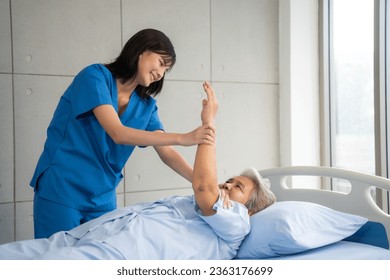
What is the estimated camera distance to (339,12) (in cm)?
340

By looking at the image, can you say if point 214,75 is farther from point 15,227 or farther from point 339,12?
point 15,227

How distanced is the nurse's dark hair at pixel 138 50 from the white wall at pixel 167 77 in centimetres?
87

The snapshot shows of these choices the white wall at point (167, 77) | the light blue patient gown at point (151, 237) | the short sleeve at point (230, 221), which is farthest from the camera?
the white wall at point (167, 77)

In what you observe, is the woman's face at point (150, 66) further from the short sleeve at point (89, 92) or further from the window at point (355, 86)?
the window at point (355, 86)

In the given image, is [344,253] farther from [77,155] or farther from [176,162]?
[77,155]

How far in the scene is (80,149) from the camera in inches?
77.9

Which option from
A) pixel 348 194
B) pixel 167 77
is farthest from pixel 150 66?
pixel 167 77

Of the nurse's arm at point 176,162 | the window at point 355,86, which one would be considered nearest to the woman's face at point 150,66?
the nurse's arm at point 176,162

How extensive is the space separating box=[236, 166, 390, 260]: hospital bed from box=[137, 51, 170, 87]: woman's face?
72 centimetres

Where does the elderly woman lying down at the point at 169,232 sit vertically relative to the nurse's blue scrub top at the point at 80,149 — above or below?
below

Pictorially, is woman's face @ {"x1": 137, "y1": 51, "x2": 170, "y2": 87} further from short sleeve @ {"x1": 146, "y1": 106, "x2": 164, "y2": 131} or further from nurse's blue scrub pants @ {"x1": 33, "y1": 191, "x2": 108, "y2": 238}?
nurse's blue scrub pants @ {"x1": 33, "y1": 191, "x2": 108, "y2": 238}

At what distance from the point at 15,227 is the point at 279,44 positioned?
7.13 feet

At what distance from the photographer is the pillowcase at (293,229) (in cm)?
Answer: 171
